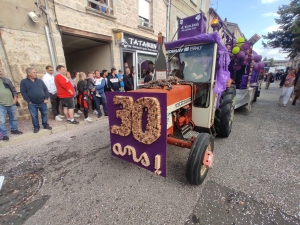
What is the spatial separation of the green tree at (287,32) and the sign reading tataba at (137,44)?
12303 millimetres

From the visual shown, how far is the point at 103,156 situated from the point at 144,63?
290 inches

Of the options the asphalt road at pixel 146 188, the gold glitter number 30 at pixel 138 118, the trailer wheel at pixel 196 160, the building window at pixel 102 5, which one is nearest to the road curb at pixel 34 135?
the asphalt road at pixel 146 188

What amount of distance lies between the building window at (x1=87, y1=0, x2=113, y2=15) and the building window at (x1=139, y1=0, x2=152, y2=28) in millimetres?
2093

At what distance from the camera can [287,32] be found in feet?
44.1

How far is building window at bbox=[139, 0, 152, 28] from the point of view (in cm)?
814

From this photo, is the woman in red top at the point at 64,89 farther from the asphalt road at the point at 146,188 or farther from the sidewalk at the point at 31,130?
the asphalt road at the point at 146,188

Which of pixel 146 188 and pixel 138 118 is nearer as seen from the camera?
pixel 138 118

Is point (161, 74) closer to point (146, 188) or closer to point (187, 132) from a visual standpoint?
point (187, 132)

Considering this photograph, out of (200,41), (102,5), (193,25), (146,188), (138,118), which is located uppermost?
(102,5)

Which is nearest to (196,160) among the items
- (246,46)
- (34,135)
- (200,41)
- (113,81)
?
(200,41)

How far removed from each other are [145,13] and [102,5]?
2.98 metres

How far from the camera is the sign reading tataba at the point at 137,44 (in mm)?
7501

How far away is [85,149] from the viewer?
324cm

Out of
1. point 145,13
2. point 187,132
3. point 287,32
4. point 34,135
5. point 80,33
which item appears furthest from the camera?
point 287,32
